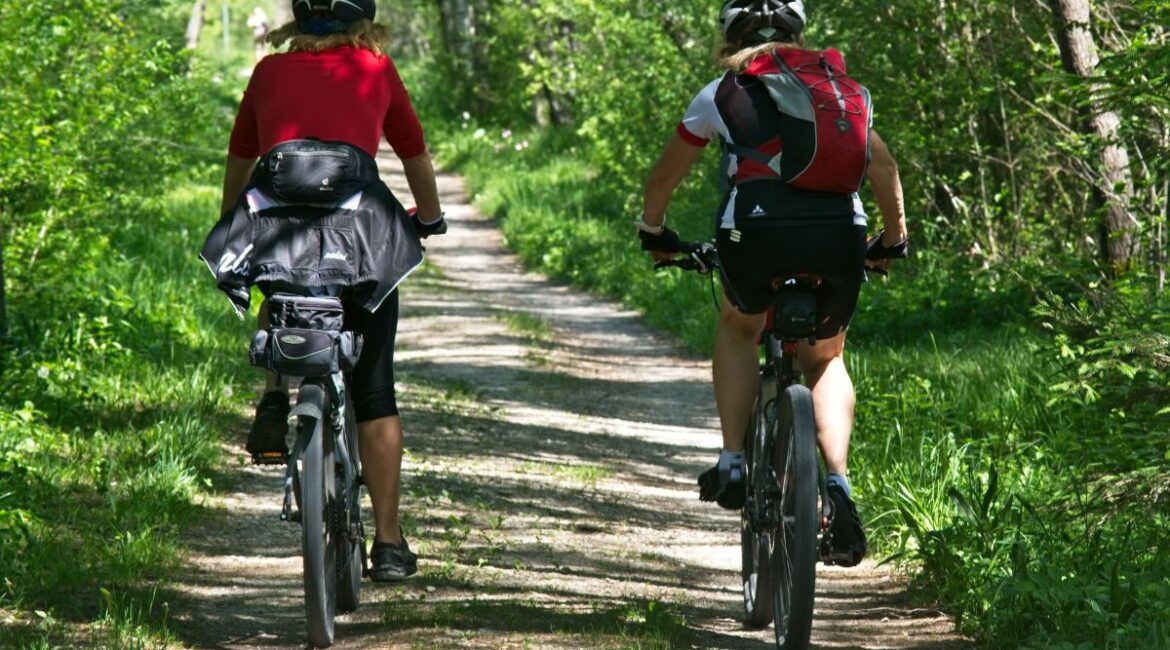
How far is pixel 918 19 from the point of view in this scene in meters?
10.9

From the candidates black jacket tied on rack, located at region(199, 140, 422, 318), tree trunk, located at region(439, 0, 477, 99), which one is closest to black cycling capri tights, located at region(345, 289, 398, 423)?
black jacket tied on rack, located at region(199, 140, 422, 318)

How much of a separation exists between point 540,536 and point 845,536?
2.15 metres

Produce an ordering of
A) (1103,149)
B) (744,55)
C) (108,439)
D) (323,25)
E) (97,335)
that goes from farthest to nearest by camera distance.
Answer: (97,335), (1103,149), (108,439), (323,25), (744,55)

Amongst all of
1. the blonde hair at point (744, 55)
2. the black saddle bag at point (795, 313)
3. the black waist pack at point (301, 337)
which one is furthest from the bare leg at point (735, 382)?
the black waist pack at point (301, 337)

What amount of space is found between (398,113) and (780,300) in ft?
4.30

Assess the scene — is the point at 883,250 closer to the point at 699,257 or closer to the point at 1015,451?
the point at 699,257

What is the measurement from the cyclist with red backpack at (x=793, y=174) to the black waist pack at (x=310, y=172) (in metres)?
0.91

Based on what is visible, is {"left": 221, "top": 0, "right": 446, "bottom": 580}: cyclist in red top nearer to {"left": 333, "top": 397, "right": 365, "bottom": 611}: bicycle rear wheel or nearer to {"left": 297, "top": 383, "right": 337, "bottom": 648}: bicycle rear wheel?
{"left": 333, "top": 397, "right": 365, "bottom": 611}: bicycle rear wheel

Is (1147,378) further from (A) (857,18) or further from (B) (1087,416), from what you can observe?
(A) (857,18)

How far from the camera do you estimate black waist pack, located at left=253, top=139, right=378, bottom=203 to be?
4160mm

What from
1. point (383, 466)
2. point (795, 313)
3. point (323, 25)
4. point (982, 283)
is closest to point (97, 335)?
point (383, 466)

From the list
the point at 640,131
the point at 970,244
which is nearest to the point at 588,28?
the point at 640,131

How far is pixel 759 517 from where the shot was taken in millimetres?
4551

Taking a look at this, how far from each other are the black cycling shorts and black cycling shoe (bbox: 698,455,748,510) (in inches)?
25.7
